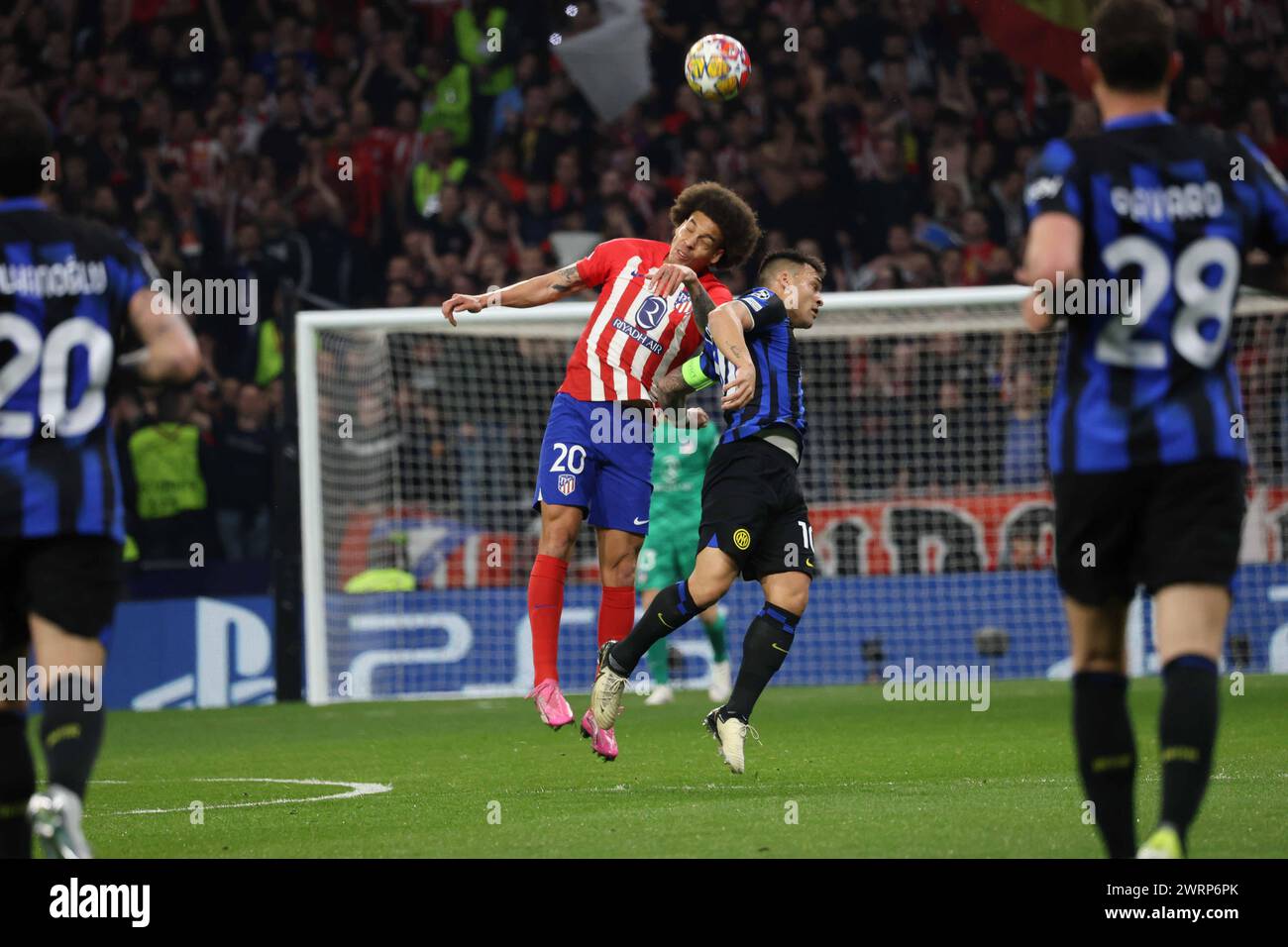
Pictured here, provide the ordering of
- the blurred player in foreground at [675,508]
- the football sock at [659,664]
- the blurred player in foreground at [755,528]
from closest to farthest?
the blurred player in foreground at [755,528], the blurred player in foreground at [675,508], the football sock at [659,664]

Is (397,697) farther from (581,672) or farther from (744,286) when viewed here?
(744,286)

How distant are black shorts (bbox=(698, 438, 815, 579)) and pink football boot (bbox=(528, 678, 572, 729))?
89 cm

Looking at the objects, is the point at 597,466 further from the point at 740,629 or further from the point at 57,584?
the point at 740,629

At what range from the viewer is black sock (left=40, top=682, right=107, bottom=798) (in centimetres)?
407

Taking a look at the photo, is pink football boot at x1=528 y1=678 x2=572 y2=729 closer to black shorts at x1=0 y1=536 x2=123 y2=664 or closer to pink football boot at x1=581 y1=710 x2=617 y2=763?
pink football boot at x1=581 y1=710 x2=617 y2=763

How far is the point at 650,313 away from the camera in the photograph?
7.80 metres

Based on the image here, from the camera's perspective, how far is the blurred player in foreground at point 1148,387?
393 centimetres

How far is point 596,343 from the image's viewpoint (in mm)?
7781

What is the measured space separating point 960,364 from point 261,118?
752 centimetres

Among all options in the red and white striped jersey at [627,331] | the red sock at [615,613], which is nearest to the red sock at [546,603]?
the red sock at [615,613]

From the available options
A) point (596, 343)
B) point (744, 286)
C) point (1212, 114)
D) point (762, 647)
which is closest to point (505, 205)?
point (744, 286)

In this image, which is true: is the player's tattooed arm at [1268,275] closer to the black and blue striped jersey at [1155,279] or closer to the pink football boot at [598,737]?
the black and blue striped jersey at [1155,279]

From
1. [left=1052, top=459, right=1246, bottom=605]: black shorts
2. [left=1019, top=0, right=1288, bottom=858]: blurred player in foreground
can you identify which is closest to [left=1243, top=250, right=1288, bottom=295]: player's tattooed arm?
[left=1019, top=0, right=1288, bottom=858]: blurred player in foreground

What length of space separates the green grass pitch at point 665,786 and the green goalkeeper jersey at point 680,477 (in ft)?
4.50
